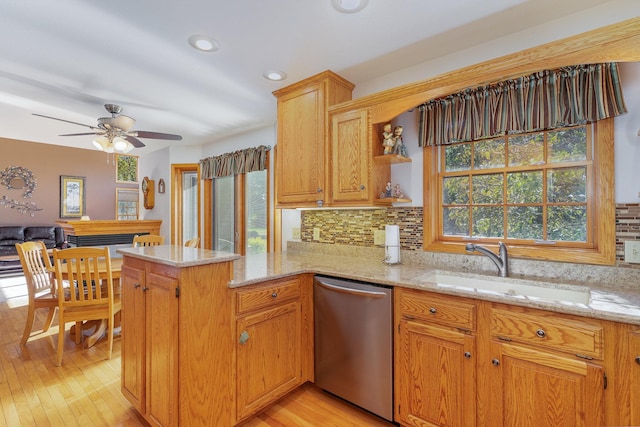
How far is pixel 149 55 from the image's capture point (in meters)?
2.15

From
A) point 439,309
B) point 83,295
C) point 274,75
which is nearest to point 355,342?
point 439,309

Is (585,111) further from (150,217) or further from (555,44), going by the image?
(150,217)

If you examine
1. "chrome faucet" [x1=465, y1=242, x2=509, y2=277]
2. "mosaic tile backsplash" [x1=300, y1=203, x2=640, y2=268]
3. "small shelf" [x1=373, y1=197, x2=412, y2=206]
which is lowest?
Answer: "chrome faucet" [x1=465, y1=242, x2=509, y2=277]

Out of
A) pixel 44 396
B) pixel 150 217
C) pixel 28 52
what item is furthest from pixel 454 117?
pixel 150 217

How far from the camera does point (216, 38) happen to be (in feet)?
6.40

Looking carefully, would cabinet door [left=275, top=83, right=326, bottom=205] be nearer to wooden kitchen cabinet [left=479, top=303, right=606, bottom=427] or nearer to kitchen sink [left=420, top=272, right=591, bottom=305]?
kitchen sink [left=420, top=272, right=591, bottom=305]

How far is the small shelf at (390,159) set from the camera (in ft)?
7.20

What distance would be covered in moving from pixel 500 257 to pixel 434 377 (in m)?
0.80

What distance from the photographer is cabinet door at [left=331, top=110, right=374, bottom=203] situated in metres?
2.23

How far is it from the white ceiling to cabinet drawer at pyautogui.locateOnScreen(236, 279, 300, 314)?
1542 mm

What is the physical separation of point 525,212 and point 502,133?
0.52m

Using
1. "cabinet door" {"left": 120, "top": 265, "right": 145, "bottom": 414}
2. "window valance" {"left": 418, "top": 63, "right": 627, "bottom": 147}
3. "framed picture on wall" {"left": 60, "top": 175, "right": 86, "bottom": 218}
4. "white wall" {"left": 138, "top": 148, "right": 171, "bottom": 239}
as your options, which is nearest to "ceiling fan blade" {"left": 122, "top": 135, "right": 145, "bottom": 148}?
"white wall" {"left": 138, "top": 148, "right": 171, "bottom": 239}

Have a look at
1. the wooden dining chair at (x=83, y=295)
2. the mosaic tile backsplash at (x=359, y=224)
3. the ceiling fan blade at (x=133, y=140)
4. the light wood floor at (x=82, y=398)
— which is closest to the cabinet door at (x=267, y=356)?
the light wood floor at (x=82, y=398)

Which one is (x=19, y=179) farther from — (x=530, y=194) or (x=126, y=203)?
(x=530, y=194)
